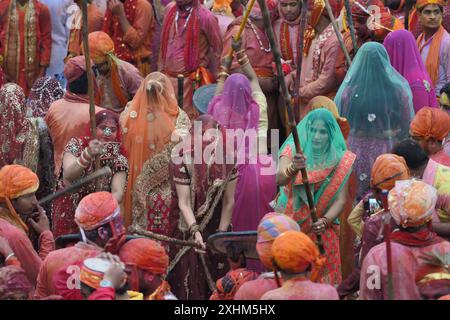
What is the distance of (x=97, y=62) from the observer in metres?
11.5

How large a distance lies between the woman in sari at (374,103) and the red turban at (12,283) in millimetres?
3804

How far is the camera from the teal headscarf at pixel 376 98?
10633 millimetres

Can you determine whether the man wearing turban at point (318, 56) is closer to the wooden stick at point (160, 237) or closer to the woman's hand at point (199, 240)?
the wooden stick at point (160, 237)

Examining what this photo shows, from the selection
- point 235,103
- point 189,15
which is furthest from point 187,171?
point 189,15

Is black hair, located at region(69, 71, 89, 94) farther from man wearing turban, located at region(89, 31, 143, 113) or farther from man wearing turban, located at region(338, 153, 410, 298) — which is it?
man wearing turban, located at region(338, 153, 410, 298)

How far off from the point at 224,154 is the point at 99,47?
2.34 meters

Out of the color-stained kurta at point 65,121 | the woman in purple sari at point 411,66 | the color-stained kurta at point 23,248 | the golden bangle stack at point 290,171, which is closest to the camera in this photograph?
the color-stained kurta at point 23,248

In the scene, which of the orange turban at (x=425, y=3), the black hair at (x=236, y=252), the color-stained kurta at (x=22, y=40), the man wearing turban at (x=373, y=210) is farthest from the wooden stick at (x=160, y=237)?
the color-stained kurta at (x=22, y=40)

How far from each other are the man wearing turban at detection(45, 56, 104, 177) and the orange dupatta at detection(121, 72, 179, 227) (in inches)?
11.9

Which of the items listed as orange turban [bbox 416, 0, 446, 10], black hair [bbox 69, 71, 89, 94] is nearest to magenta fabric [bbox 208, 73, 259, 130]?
black hair [bbox 69, 71, 89, 94]

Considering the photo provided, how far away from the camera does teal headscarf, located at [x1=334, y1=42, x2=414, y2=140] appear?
Result: 10.6m

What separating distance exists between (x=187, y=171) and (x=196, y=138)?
0.23 meters

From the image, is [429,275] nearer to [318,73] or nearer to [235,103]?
[235,103]
